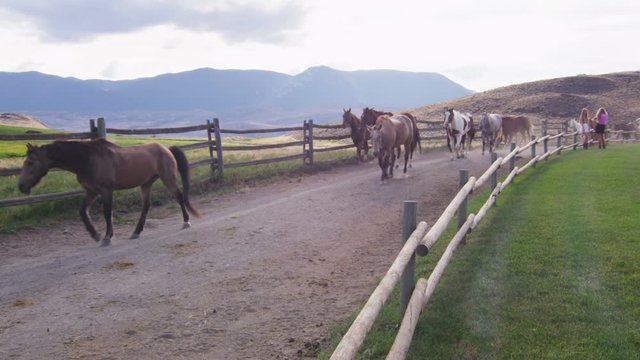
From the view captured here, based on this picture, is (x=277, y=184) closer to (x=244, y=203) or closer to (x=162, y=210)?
(x=244, y=203)

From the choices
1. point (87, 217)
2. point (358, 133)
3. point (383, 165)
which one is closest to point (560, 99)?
point (358, 133)

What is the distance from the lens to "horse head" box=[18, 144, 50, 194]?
858 centimetres

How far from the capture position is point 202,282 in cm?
666

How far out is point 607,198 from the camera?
1071cm

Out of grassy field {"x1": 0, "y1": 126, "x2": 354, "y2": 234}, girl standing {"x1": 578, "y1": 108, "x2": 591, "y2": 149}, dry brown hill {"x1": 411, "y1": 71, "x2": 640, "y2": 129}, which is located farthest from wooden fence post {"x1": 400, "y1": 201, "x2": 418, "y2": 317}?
dry brown hill {"x1": 411, "y1": 71, "x2": 640, "y2": 129}

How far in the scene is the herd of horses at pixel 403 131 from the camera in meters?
16.2

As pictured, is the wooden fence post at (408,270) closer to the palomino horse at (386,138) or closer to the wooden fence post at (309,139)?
the palomino horse at (386,138)

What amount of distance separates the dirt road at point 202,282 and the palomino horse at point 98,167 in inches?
25.6

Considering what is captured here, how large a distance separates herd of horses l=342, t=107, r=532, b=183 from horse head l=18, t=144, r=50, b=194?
942 centimetres

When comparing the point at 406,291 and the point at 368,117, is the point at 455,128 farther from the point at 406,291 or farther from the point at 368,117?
the point at 406,291

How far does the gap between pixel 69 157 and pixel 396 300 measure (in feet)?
19.7

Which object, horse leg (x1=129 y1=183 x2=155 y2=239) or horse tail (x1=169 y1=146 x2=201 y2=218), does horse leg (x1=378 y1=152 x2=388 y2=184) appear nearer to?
horse tail (x1=169 y1=146 x2=201 y2=218)

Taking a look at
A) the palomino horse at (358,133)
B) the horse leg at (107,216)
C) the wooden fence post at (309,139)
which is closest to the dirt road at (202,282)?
the horse leg at (107,216)

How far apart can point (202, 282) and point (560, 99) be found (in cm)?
5654
